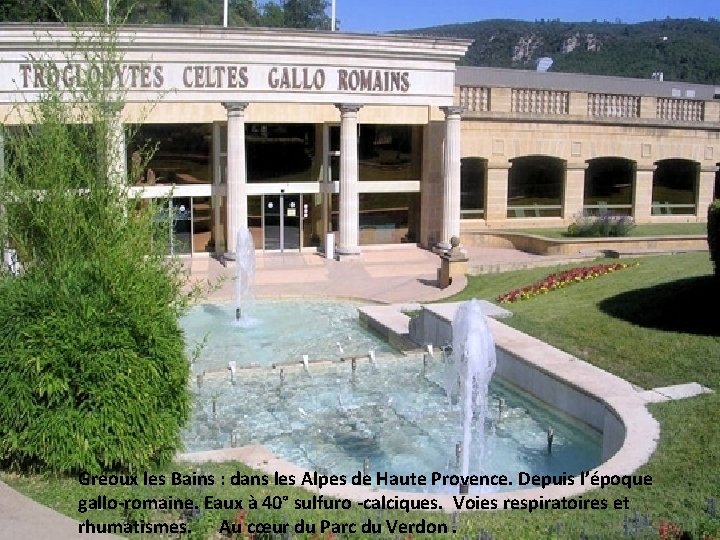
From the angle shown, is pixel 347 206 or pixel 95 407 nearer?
pixel 95 407

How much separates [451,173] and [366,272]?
5.58 m

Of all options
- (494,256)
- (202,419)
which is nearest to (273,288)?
(494,256)

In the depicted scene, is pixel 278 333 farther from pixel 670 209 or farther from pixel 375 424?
pixel 670 209

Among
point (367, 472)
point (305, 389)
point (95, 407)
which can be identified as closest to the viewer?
point (95, 407)

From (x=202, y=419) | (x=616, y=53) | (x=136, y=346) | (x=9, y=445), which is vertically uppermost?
(x=616, y=53)

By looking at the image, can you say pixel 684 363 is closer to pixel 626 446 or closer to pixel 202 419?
pixel 626 446

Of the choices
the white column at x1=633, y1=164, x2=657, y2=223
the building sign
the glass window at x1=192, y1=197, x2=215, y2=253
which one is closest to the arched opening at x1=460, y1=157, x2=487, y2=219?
the building sign

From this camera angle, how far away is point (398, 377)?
15805mm

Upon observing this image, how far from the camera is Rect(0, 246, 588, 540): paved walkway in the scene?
24.5 meters

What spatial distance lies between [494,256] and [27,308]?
22.7 meters

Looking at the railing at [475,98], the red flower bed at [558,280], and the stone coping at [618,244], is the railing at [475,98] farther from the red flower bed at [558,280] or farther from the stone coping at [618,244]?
the red flower bed at [558,280]

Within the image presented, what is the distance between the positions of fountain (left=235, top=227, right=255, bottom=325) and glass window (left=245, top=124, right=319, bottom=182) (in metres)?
2.40

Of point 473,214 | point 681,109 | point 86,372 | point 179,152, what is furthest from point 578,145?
point 86,372

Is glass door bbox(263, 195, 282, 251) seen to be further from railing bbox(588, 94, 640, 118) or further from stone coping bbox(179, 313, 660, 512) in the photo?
stone coping bbox(179, 313, 660, 512)
